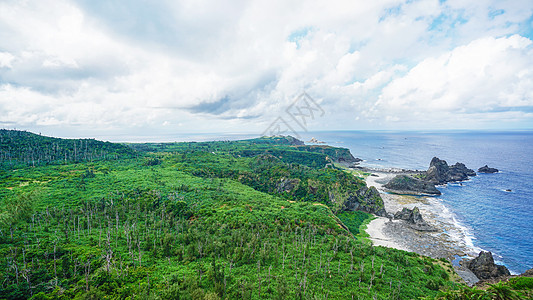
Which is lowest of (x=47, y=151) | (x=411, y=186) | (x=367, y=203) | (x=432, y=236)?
(x=432, y=236)

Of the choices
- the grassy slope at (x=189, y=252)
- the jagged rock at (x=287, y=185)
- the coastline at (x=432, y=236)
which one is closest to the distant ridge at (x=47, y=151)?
the grassy slope at (x=189, y=252)

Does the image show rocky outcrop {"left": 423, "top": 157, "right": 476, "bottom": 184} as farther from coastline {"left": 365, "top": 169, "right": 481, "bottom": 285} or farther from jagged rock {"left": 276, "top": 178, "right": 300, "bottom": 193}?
jagged rock {"left": 276, "top": 178, "right": 300, "bottom": 193}

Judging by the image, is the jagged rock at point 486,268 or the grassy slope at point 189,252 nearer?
the grassy slope at point 189,252

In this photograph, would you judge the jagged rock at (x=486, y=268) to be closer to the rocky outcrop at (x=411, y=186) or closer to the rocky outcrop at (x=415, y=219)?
the rocky outcrop at (x=415, y=219)

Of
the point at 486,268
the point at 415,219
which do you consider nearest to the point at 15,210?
the point at 486,268

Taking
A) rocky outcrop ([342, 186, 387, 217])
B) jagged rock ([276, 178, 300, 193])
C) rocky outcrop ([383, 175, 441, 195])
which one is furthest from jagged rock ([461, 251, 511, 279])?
rocky outcrop ([383, 175, 441, 195])

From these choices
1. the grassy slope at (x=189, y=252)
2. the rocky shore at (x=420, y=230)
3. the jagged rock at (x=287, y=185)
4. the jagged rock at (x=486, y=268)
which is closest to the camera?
the grassy slope at (x=189, y=252)

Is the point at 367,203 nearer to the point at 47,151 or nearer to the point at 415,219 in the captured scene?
the point at 415,219

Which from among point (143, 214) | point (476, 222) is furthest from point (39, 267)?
point (476, 222)
